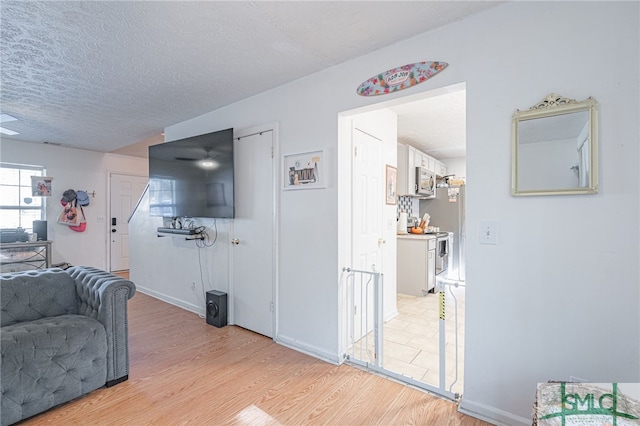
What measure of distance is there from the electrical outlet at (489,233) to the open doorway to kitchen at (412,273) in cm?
39

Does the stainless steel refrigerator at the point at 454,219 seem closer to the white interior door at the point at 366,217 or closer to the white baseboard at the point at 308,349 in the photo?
the white interior door at the point at 366,217

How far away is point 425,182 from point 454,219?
1.36 metres

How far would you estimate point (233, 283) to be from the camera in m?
3.39

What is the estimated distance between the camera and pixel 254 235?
3.17 m

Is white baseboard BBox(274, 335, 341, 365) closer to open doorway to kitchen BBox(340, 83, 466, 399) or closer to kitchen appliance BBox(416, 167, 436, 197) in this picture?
open doorway to kitchen BBox(340, 83, 466, 399)

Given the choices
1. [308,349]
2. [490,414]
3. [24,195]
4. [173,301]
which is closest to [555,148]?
[490,414]

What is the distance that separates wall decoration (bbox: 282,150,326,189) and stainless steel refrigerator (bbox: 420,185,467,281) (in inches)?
161

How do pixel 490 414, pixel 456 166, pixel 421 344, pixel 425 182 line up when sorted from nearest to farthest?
pixel 490 414 → pixel 421 344 → pixel 425 182 → pixel 456 166

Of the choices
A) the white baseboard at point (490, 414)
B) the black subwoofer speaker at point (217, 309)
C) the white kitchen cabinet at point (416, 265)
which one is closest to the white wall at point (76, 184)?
the black subwoofer speaker at point (217, 309)

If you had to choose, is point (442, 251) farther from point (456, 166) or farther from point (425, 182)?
point (456, 166)

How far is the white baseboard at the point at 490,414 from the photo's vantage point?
5.65ft

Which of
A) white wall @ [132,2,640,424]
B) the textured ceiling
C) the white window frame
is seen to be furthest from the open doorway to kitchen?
the white window frame

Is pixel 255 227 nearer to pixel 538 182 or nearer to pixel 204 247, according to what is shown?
pixel 204 247

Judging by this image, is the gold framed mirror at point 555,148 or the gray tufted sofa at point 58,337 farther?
→ the gray tufted sofa at point 58,337
